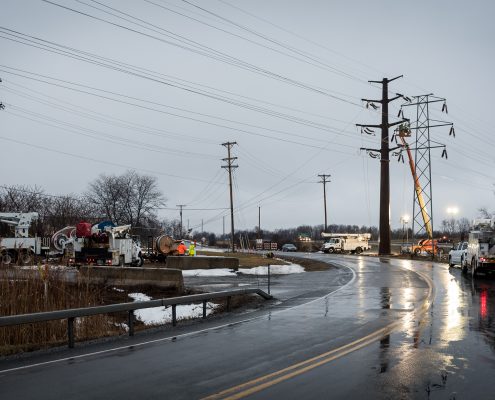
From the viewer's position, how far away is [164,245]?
47250 millimetres

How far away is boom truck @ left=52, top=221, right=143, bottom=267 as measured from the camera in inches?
1444

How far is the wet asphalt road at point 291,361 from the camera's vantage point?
7.33 metres

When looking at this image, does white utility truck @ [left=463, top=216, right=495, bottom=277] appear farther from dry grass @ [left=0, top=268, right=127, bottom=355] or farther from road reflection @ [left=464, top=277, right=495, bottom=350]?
dry grass @ [left=0, top=268, right=127, bottom=355]

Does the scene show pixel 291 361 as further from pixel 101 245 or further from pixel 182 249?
pixel 182 249

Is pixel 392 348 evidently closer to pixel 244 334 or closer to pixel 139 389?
pixel 244 334

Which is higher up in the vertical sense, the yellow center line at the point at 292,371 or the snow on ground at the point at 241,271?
the yellow center line at the point at 292,371

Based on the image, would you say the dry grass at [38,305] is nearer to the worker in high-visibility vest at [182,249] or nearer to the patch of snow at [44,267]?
the patch of snow at [44,267]

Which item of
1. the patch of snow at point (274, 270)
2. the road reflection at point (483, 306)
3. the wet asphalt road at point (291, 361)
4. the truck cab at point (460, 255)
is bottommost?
the patch of snow at point (274, 270)

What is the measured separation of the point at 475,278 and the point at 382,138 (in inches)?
1269

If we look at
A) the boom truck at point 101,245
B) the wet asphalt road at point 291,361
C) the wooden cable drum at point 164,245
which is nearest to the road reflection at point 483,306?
the wet asphalt road at point 291,361

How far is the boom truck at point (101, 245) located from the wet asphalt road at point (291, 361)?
22.7m

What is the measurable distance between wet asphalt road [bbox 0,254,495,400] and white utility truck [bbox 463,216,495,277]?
509 inches

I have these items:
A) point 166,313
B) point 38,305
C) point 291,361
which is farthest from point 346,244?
point 291,361

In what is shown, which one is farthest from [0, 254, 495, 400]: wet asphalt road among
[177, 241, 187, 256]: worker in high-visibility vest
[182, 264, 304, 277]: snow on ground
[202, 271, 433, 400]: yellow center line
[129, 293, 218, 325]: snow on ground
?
[177, 241, 187, 256]: worker in high-visibility vest
